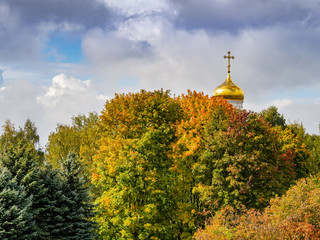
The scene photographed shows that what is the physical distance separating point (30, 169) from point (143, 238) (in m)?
9.53

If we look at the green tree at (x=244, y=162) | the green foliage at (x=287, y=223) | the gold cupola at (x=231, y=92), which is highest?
the gold cupola at (x=231, y=92)

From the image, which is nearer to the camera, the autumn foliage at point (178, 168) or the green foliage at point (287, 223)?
the green foliage at point (287, 223)

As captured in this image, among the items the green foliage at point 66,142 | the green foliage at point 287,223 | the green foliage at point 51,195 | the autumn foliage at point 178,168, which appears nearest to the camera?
the green foliage at point 287,223

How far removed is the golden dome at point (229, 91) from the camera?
5716cm

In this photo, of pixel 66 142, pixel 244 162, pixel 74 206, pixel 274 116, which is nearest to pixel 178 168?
pixel 244 162

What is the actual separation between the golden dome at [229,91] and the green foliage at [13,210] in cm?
3800

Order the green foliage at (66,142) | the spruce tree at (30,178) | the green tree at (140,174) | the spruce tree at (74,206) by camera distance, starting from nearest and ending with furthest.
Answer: the spruce tree at (30,178), the spruce tree at (74,206), the green tree at (140,174), the green foliage at (66,142)

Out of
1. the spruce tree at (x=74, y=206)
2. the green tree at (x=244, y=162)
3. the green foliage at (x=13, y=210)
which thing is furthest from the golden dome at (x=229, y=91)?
the green foliage at (x=13, y=210)

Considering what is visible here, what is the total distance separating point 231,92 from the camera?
5725cm

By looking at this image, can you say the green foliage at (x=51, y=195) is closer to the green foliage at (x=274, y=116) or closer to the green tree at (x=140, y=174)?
the green tree at (x=140, y=174)

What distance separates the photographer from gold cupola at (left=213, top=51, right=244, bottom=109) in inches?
2250

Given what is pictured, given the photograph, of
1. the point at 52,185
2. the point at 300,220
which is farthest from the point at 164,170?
the point at 300,220

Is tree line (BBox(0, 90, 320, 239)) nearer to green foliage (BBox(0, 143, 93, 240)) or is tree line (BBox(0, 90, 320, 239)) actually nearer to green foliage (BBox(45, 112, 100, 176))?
green foliage (BBox(0, 143, 93, 240))

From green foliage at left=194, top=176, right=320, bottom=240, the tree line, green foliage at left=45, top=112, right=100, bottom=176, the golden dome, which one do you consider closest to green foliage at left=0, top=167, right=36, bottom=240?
the tree line
